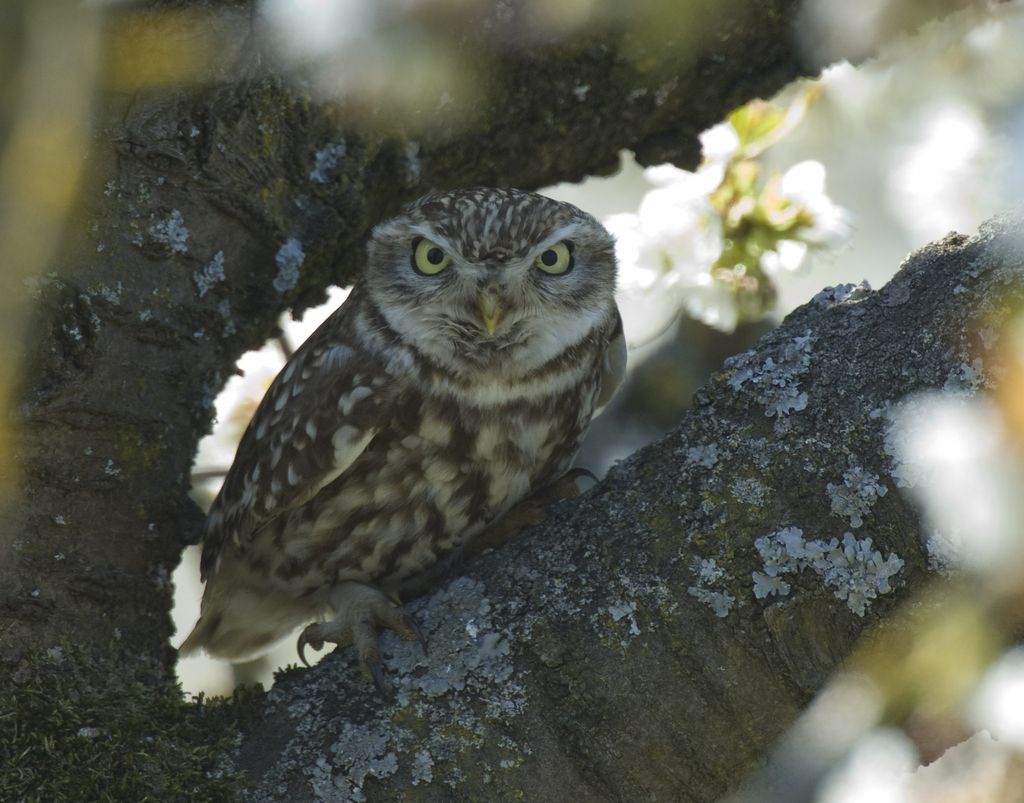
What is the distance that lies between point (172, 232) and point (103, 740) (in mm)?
969

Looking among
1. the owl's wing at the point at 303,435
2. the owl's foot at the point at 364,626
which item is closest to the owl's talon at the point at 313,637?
the owl's foot at the point at 364,626

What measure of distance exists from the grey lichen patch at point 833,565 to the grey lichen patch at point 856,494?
0.10 ft

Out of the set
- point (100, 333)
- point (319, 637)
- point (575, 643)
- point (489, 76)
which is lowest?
point (575, 643)

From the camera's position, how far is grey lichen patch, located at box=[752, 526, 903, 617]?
166 centimetres

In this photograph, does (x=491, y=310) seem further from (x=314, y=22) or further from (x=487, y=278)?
(x=314, y=22)

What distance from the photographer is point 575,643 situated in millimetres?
1775

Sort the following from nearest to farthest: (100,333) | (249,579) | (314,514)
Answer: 1. (100,333)
2. (314,514)
3. (249,579)

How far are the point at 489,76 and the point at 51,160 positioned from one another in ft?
2.97

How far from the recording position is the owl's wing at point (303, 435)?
2.35 meters

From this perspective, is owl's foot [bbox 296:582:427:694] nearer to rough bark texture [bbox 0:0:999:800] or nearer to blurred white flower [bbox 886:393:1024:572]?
rough bark texture [bbox 0:0:999:800]

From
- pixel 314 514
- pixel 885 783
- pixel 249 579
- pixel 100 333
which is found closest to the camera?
pixel 885 783

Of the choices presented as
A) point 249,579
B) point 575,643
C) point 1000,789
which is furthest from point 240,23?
point 1000,789

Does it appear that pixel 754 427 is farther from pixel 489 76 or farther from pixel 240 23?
pixel 240 23

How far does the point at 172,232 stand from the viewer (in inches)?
89.7
